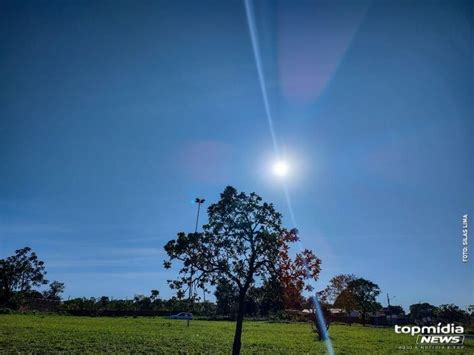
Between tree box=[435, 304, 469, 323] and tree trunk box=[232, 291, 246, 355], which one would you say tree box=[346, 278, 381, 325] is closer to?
tree box=[435, 304, 469, 323]

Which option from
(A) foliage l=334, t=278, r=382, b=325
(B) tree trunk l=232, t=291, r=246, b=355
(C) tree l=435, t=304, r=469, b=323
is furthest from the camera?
(A) foliage l=334, t=278, r=382, b=325

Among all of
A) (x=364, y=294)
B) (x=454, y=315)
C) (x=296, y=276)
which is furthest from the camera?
(x=364, y=294)

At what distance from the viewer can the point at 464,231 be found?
19594mm

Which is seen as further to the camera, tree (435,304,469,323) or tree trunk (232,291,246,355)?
tree (435,304,469,323)

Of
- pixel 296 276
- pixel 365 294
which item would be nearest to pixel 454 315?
pixel 365 294

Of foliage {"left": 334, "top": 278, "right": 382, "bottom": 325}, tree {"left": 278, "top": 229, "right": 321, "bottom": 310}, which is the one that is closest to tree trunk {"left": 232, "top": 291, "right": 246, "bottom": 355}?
tree {"left": 278, "top": 229, "right": 321, "bottom": 310}

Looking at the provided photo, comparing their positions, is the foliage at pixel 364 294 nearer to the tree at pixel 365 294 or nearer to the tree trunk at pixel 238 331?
the tree at pixel 365 294

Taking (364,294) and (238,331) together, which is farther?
(364,294)

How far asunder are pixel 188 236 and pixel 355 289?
98723 mm

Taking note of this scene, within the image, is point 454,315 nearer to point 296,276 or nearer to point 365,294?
point 365,294

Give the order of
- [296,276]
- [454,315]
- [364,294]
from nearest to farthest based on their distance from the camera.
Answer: [296,276], [454,315], [364,294]

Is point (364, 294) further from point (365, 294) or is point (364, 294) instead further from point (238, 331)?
point (238, 331)

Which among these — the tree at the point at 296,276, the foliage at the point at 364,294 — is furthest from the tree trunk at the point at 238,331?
the foliage at the point at 364,294

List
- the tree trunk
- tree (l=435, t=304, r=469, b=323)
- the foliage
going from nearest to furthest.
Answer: the tree trunk, tree (l=435, t=304, r=469, b=323), the foliage
